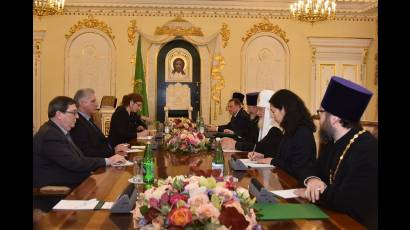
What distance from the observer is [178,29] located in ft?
37.3

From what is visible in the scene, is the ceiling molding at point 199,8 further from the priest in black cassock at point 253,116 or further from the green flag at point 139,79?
the priest in black cassock at point 253,116

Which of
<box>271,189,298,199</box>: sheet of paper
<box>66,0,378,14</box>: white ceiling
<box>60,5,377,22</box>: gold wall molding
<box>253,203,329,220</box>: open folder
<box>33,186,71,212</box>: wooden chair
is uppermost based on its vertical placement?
<box>66,0,378,14</box>: white ceiling

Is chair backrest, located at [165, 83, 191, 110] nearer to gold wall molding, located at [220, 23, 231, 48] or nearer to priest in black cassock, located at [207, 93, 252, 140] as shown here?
gold wall molding, located at [220, 23, 231, 48]

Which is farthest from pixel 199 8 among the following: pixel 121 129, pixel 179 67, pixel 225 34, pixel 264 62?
pixel 121 129

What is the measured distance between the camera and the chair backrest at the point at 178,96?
11633 mm

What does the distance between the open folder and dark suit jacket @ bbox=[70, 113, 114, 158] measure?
2.84 meters

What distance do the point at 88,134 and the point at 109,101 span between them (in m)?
5.86

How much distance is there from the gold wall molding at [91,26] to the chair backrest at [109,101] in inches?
67.2

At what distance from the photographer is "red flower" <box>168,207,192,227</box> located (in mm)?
1442

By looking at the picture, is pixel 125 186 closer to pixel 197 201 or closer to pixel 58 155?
pixel 58 155

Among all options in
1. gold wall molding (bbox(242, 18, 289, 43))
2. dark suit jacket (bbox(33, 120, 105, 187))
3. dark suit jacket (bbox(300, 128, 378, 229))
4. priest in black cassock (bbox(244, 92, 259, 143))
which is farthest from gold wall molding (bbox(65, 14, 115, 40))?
dark suit jacket (bbox(300, 128, 378, 229))

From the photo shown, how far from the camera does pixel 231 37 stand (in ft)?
37.5
